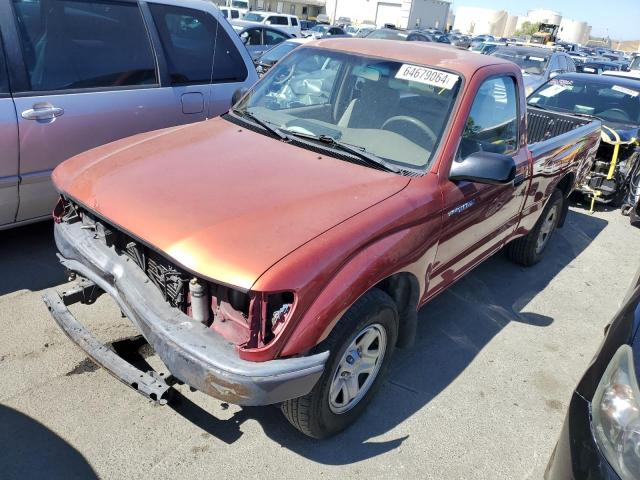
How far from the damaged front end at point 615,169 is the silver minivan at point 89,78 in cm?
491

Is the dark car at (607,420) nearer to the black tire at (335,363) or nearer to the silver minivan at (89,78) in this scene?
the black tire at (335,363)

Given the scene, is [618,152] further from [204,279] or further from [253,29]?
[253,29]

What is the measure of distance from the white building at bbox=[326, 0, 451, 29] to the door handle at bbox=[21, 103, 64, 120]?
66792 mm

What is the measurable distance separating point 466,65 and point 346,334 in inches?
75.1

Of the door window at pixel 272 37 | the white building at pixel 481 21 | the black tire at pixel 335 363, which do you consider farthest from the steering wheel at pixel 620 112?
the white building at pixel 481 21

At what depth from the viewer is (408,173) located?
9.44ft

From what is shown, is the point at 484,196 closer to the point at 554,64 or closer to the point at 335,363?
the point at 335,363

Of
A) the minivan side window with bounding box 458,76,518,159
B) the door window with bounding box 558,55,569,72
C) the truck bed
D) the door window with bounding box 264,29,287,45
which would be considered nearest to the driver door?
the minivan side window with bounding box 458,76,518,159

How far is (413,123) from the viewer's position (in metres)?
3.12

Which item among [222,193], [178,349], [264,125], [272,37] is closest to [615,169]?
[264,125]

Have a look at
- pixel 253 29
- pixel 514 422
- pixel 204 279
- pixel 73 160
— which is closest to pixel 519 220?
pixel 514 422

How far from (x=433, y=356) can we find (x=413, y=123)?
152 cm

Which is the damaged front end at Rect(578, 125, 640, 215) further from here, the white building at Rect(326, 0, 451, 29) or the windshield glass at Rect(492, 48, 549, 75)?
the white building at Rect(326, 0, 451, 29)

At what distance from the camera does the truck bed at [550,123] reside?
18.2 feet
